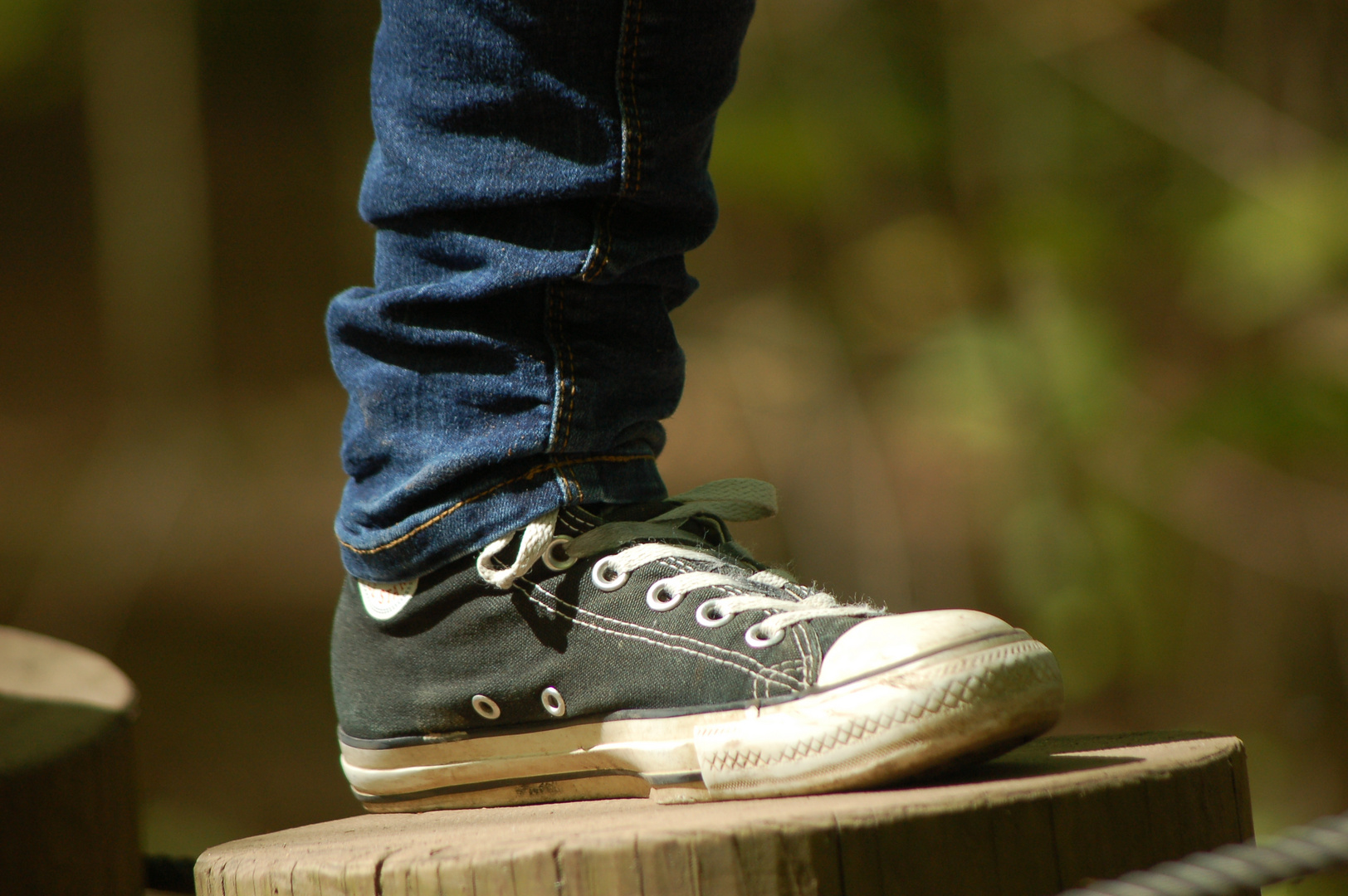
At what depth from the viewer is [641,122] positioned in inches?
22.6

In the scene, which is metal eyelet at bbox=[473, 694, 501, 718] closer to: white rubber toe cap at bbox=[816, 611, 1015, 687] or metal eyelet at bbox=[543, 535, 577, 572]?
metal eyelet at bbox=[543, 535, 577, 572]

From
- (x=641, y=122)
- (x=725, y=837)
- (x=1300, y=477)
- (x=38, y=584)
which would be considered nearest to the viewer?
(x=725, y=837)

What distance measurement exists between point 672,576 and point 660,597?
0.01m

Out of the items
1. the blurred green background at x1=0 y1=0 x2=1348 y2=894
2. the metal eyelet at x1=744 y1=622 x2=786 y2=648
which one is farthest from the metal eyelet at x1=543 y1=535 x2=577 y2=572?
the blurred green background at x1=0 y1=0 x2=1348 y2=894

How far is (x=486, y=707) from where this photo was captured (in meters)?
0.60

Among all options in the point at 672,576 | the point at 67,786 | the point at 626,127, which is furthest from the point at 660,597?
the point at 67,786

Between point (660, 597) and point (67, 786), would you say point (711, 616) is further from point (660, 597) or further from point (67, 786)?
point (67, 786)

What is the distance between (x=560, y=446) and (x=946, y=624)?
24 centimetres

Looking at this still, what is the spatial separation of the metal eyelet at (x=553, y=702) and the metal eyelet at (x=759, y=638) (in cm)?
12

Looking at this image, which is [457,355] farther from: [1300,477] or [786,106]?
[1300,477]

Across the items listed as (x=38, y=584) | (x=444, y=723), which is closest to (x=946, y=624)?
(x=444, y=723)

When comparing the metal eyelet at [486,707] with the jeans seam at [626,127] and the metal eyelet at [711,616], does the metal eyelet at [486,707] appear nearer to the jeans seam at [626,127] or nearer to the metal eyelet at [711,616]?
the metal eyelet at [711,616]

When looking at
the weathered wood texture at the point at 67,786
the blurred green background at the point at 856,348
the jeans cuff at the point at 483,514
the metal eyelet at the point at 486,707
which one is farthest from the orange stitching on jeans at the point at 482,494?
the blurred green background at the point at 856,348

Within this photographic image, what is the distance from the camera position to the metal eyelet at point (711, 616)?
0.56 metres
